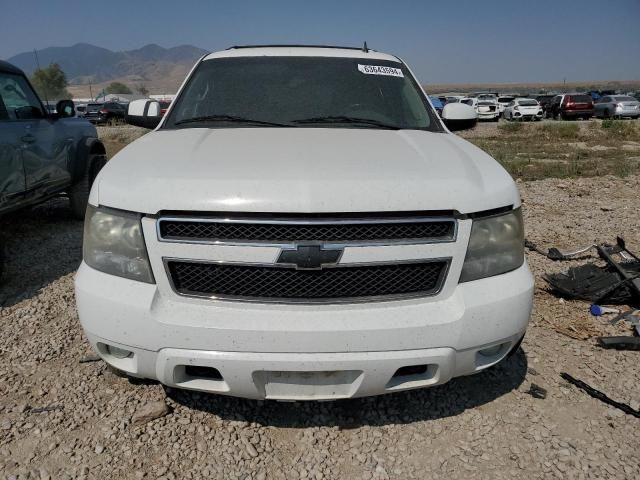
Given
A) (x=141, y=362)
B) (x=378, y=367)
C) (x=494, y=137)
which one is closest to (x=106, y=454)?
(x=141, y=362)

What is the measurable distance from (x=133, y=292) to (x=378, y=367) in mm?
1011

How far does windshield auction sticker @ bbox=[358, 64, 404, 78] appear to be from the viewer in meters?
3.36

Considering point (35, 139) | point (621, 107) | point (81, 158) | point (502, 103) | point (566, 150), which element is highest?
point (35, 139)

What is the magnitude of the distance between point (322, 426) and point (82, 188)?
15.9ft

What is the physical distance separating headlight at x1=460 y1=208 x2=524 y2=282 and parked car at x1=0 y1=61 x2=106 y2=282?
3794 millimetres

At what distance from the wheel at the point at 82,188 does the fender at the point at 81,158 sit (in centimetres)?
6

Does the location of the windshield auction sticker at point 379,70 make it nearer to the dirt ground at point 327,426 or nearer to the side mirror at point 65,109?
the dirt ground at point 327,426

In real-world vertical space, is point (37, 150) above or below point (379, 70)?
below

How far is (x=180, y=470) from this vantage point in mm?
2092

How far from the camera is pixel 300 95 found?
3121 mm

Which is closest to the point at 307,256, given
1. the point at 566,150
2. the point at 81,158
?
the point at 81,158

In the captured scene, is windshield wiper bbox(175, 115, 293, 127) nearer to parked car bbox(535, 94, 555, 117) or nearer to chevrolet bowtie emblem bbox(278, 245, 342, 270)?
chevrolet bowtie emblem bbox(278, 245, 342, 270)

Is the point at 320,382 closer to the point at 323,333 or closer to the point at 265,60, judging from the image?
the point at 323,333

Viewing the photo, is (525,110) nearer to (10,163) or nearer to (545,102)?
(545,102)
